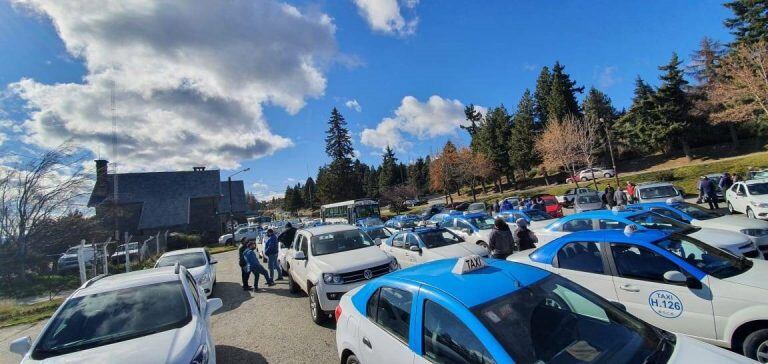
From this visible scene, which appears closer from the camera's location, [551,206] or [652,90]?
[551,206]

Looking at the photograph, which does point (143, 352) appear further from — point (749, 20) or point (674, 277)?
point (749, 20)

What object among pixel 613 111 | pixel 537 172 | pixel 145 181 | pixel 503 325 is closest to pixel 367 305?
pixel 503 325

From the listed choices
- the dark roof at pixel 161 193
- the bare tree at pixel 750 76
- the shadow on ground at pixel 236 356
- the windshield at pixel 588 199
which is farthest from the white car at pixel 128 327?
the dark roof at pixel 161 193

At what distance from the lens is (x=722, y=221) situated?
8.61 metres

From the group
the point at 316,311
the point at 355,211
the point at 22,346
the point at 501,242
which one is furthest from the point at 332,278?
the point at 355,211

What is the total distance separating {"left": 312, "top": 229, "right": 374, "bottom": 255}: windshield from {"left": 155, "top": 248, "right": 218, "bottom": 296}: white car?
3910 millimetres

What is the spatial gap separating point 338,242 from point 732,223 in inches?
359

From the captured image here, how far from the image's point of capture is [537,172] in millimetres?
55562

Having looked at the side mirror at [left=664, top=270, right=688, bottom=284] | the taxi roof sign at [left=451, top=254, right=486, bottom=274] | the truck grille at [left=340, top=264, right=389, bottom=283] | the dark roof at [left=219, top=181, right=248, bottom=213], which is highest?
the dark roof at [left=219, top=181, right=248, bottom=213]

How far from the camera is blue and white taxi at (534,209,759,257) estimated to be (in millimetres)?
6422

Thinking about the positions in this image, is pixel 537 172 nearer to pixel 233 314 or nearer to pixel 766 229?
pixel 766 229

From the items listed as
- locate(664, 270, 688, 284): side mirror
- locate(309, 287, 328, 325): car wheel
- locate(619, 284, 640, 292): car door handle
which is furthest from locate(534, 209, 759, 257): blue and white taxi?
locate(309, 287, 328, 325): car wheel

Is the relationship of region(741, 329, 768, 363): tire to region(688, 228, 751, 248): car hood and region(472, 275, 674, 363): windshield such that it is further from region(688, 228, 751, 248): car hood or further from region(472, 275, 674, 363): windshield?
region(688, 228, 751, 248): car hood

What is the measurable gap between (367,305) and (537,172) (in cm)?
5728
